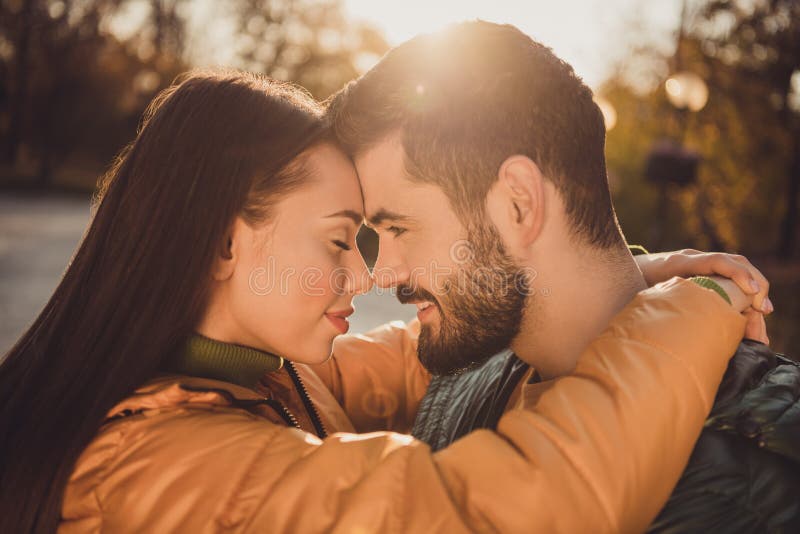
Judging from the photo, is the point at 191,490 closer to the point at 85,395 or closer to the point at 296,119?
the point at 85,395

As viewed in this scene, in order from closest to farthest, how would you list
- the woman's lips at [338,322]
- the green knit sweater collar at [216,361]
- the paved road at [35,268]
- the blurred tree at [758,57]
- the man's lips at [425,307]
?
the green knit sweater collar at [216,361] < the woman's lips at [338,322] < the man's lips at [425,307] < the paved road at [35,268] < the blurred tree at [758,57]

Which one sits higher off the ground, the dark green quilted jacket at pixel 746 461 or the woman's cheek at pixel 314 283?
the woman's cheek at pixel 314 283

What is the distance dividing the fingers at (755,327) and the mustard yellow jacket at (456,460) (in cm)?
34

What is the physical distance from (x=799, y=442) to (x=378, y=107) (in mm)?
1689

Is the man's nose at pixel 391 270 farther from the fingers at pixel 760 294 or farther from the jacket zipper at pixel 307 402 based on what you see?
the fingers at pixel 760 294

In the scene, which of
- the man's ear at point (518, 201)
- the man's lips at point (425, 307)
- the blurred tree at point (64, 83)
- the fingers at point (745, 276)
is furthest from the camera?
the blurred tree at point (64, 83)

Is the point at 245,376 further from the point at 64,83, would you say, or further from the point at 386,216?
the point at 64,83

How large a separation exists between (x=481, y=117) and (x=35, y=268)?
35.7 feet

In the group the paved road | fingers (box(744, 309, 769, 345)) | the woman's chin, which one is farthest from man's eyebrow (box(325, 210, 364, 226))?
the paved road

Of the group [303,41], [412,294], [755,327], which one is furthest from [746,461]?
[303,41]

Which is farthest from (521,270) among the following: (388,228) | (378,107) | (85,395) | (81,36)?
(81,36)

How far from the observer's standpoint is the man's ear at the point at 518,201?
242 centimetres

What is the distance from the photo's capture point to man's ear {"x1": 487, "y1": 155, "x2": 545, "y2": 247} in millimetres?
2416

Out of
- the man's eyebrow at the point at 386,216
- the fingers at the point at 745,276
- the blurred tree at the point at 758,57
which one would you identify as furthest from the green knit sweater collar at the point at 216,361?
the blurred tree at the point at 758,57
